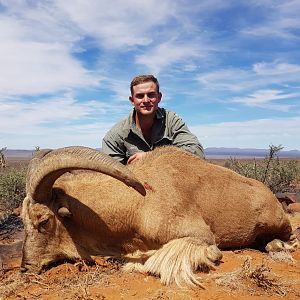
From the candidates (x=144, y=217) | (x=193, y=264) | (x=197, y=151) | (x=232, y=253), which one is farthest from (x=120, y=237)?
(x=197, y=151)

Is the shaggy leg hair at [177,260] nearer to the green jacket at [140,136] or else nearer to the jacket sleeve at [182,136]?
the jacket sleeve at [182,136]

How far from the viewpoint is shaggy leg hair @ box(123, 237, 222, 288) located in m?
5.52

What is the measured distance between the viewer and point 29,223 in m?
6.13

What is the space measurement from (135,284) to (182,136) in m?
4.03

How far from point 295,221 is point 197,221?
4.44 metres

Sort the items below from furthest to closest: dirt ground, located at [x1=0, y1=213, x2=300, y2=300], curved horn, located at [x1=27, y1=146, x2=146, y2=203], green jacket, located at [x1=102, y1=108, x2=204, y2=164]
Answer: green jacket, located at [x1=102, y1=108, x2=204, y2=164]
curved horn, located at [x1=27, y1=146, x2=146, y2=203]
dirt ground, located at [x1=0, y1=213, x2=300, y2=300]

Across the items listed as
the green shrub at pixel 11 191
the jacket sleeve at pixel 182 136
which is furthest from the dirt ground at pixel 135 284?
the green shrub at pixel 11 191

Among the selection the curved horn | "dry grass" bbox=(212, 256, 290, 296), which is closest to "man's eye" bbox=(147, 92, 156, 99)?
the curved horn

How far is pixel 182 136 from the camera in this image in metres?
8.76

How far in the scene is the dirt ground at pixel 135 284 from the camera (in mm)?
4930

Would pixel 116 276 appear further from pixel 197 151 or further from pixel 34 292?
pixel 197 151

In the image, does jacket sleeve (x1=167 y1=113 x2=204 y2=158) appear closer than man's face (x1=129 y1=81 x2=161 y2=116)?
No

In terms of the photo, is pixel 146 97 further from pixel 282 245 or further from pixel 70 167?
pixel 282 245

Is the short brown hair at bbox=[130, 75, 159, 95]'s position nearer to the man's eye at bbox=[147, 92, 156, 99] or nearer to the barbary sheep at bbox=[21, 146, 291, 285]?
the man's eye at bbox=[147, 92, 156, 99]
